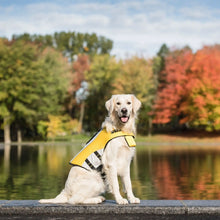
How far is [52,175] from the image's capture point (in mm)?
15133

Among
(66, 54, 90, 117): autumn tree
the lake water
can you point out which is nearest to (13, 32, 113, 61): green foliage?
(66, 54, 90, 117): autumn tree

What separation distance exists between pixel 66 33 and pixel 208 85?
1500 inches

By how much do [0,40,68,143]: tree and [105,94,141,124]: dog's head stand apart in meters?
38.1

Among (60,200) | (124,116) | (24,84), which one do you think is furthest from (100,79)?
(60,200)

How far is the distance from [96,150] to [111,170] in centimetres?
40

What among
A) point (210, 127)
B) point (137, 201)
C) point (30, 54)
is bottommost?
point (210, 127)

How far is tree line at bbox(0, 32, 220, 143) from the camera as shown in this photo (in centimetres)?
4544

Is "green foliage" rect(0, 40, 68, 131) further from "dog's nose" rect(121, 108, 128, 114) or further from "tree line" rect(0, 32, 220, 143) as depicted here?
"dog's nose" rect(121, 108, 128, 114)

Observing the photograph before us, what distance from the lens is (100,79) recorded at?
193 feet

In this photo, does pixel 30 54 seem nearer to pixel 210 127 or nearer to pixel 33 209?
pixel 210 127

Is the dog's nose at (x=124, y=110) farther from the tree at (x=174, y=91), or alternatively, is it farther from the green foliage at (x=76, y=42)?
Result: the green foliage at (x=76, y=42)

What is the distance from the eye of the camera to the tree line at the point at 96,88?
45.4 m

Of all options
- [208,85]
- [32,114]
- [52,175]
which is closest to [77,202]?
[52,175]

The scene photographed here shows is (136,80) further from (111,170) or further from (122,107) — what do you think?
(111,170)
